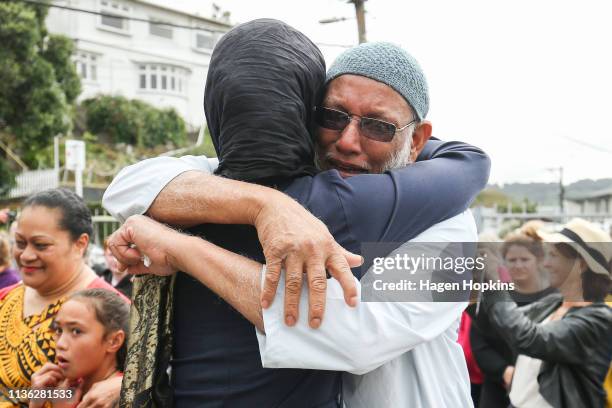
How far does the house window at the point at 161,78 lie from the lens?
44.5 meters

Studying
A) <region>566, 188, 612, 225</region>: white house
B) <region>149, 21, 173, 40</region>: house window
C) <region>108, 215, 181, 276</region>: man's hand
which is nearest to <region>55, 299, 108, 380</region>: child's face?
<region>108, 215, 181, 276</region>: man's hand

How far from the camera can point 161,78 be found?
45.5 metres

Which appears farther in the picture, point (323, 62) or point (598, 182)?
point (598, 182)

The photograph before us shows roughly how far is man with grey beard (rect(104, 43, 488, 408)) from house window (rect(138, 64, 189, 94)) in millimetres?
45390

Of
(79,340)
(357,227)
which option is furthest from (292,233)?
(79,340)

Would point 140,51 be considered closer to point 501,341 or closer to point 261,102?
point 501,341

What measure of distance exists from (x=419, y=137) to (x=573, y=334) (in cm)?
193

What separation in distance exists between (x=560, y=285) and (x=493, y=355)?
3.50 ft

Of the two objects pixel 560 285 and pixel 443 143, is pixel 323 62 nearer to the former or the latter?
pixel 443 143

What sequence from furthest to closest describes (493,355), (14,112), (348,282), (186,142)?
(186,142) → (14,112) → (493,355) → (348,282)

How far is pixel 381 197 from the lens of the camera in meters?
1.35

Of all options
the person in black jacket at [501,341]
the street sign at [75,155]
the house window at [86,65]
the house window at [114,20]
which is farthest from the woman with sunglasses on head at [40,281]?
the house window at [114,20]

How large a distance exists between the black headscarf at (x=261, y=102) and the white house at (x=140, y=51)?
3901 cm

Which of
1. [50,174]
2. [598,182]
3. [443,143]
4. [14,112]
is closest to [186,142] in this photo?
[50,174]
